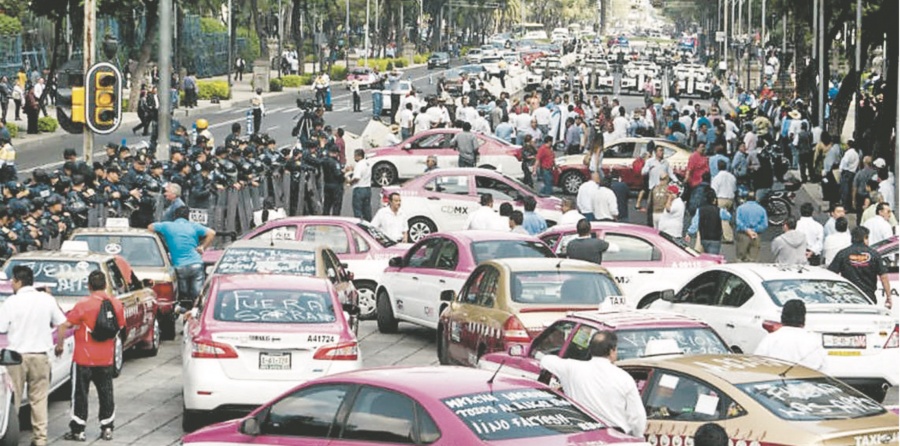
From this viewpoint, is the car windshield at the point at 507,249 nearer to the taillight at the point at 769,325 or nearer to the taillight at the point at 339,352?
the taillight at the point at 769,325

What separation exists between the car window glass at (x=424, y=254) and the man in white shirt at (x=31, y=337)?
7.20 meters

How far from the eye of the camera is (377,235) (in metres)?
23.8

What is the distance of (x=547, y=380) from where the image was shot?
12281mm

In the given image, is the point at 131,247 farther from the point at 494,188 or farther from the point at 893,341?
the point at 494,188

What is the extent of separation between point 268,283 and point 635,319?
3830 mm

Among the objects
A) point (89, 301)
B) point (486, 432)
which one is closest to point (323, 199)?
point (89, 301)

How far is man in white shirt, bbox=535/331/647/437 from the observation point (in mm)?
11297

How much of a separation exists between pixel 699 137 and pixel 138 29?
178 ft

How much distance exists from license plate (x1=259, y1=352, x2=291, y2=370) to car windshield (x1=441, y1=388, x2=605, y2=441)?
16.4ft

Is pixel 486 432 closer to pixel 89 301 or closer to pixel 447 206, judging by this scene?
pixel 89 301

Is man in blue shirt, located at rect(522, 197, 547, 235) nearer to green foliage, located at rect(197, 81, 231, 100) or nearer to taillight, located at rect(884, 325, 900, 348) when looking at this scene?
taillight, located at rect(884, 325, 900, 348)

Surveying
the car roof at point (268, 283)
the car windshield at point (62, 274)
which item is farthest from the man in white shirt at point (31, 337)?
the car windshield at point (62, 274)

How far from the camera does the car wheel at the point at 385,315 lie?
21984mm

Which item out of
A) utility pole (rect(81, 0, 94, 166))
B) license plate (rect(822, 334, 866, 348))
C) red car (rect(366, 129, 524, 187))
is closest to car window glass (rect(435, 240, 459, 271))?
license plate (rect(822, 334, 866, 348))
